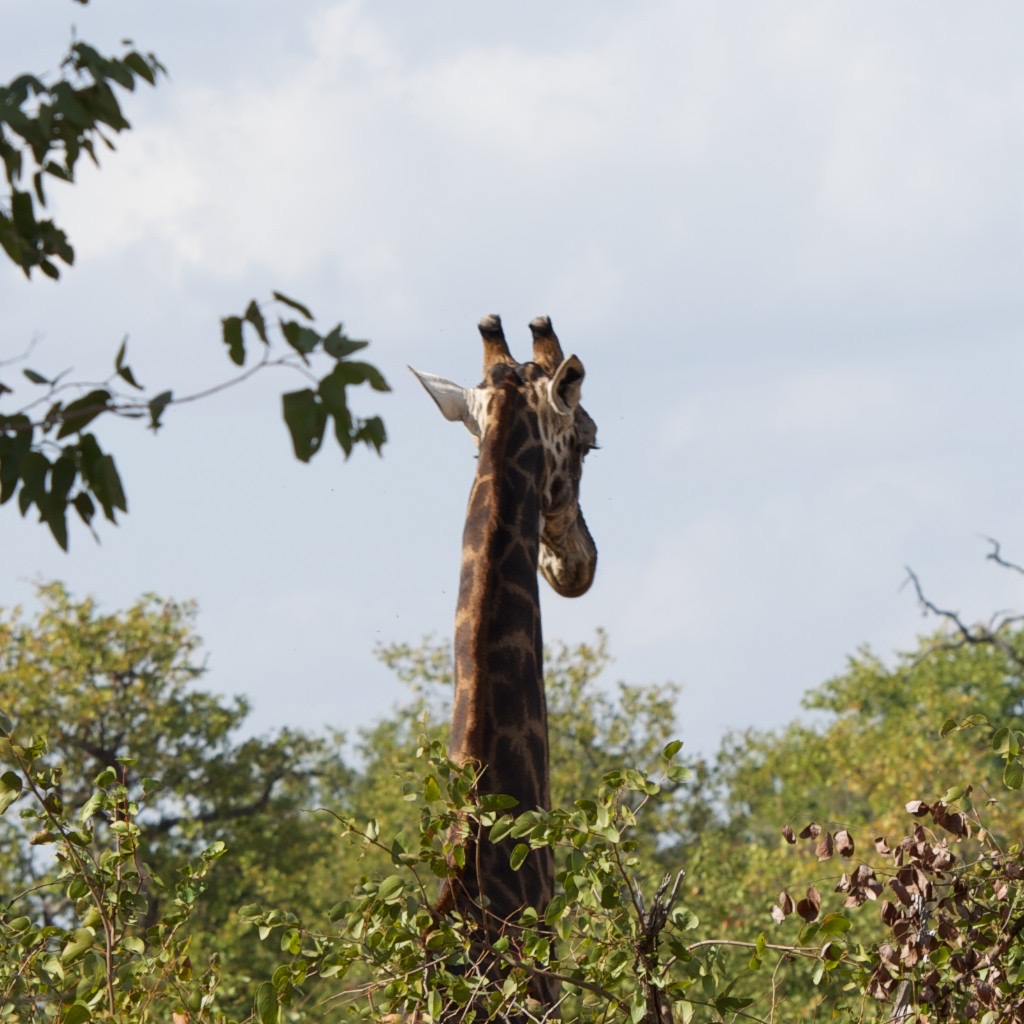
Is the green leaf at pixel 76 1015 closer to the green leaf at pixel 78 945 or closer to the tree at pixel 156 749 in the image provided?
the green leaf at pixel 78 945

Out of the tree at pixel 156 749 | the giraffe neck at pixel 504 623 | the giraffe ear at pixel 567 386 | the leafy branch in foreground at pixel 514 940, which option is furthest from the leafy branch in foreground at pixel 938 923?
the tree at pixel 156 749

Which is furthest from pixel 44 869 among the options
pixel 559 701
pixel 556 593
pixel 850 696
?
pixel 850 696

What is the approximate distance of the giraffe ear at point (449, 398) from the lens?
772cm

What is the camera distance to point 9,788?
5176mm

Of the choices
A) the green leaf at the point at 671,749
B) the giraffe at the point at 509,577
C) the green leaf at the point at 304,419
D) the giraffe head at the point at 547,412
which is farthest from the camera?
the giraffe head at the point at 547,412

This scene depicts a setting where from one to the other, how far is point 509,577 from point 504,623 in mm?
220

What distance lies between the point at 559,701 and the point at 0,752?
1876 cm

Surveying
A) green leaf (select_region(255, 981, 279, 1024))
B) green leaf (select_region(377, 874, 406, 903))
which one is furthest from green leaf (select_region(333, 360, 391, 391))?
green leaf (select_region(255, 981, 279, 1024))

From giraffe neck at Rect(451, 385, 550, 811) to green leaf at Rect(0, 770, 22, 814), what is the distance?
1.63 metres

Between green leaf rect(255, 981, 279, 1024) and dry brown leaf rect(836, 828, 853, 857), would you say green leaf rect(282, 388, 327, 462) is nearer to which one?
green leaf rect(255, 981, 279, 1024)

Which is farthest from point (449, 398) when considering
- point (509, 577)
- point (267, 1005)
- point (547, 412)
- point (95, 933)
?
point (267, 1005)

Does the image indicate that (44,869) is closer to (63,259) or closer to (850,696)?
(63,259)

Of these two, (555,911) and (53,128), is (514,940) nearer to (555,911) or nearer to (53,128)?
(555,911)

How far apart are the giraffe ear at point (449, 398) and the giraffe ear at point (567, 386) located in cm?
39
